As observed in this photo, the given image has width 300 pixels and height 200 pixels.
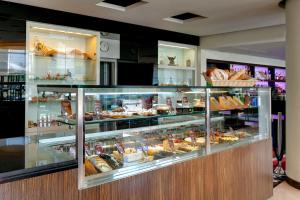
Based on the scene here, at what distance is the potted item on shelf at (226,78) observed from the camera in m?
3.16

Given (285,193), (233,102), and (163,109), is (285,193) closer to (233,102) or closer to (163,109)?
(233,102)

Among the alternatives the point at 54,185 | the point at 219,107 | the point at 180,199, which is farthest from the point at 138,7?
the point at 54,185

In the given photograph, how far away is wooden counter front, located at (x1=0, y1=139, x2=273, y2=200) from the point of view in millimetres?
1484

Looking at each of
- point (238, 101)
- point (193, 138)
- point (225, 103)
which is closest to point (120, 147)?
point (193, 138)

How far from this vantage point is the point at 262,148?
3395mm

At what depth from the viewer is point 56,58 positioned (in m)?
4.46

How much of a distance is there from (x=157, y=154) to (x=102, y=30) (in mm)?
3068

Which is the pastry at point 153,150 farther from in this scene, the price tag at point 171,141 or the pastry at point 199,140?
the pastry at point 199,140

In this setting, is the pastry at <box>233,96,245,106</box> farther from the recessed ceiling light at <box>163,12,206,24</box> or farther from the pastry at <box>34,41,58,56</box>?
the pastry at <box>34,41,58,56</box>

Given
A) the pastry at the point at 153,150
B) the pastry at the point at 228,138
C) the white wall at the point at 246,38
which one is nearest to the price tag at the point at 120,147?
A: the pastry at the point at 153,150

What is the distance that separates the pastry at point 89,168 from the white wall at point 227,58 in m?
5.09

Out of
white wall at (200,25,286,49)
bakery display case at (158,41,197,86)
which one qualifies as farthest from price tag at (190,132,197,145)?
white wall at (200,25,286,49)

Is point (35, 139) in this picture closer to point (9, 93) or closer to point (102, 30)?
point (9, 93)

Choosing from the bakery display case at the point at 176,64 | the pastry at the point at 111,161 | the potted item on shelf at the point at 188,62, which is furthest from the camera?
the potted item on shelf at the point at 188,62
